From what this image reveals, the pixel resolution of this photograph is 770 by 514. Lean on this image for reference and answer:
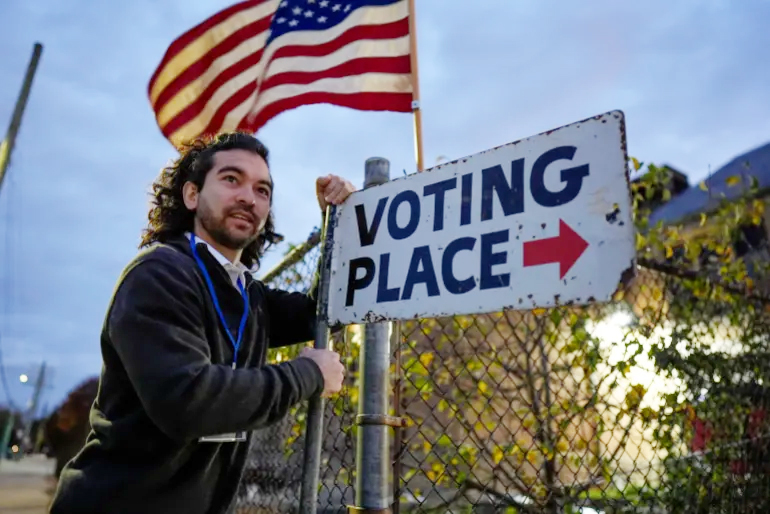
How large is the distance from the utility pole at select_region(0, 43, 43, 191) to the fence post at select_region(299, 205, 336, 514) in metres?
10.1

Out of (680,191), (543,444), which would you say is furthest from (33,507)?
(680,191)

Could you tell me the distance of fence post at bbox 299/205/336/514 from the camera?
1465 millimetres

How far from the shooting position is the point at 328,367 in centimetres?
153

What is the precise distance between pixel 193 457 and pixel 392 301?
2.29ft

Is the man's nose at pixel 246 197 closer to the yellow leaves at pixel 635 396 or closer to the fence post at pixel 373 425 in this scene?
the fence post at pixel 373 425

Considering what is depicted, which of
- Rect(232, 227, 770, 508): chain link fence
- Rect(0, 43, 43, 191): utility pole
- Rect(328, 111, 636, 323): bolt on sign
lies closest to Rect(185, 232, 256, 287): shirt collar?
Rect(328, 111, 636, 323): bolt on sign

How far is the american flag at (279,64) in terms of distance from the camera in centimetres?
284

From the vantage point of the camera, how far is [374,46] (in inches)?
114

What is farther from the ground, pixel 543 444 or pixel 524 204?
pixel 524 204

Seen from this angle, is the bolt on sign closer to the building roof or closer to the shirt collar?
the shirt collar

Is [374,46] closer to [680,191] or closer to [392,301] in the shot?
[392,301]

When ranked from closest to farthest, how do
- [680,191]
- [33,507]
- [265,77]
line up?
[265,77] → [33,507] → [680,191]

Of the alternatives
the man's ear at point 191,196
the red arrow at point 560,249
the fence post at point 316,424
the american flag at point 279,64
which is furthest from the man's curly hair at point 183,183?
the red arrow at point 560,249

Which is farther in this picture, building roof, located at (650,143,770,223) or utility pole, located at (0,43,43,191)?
building roof, located at (650,143,770,223)
